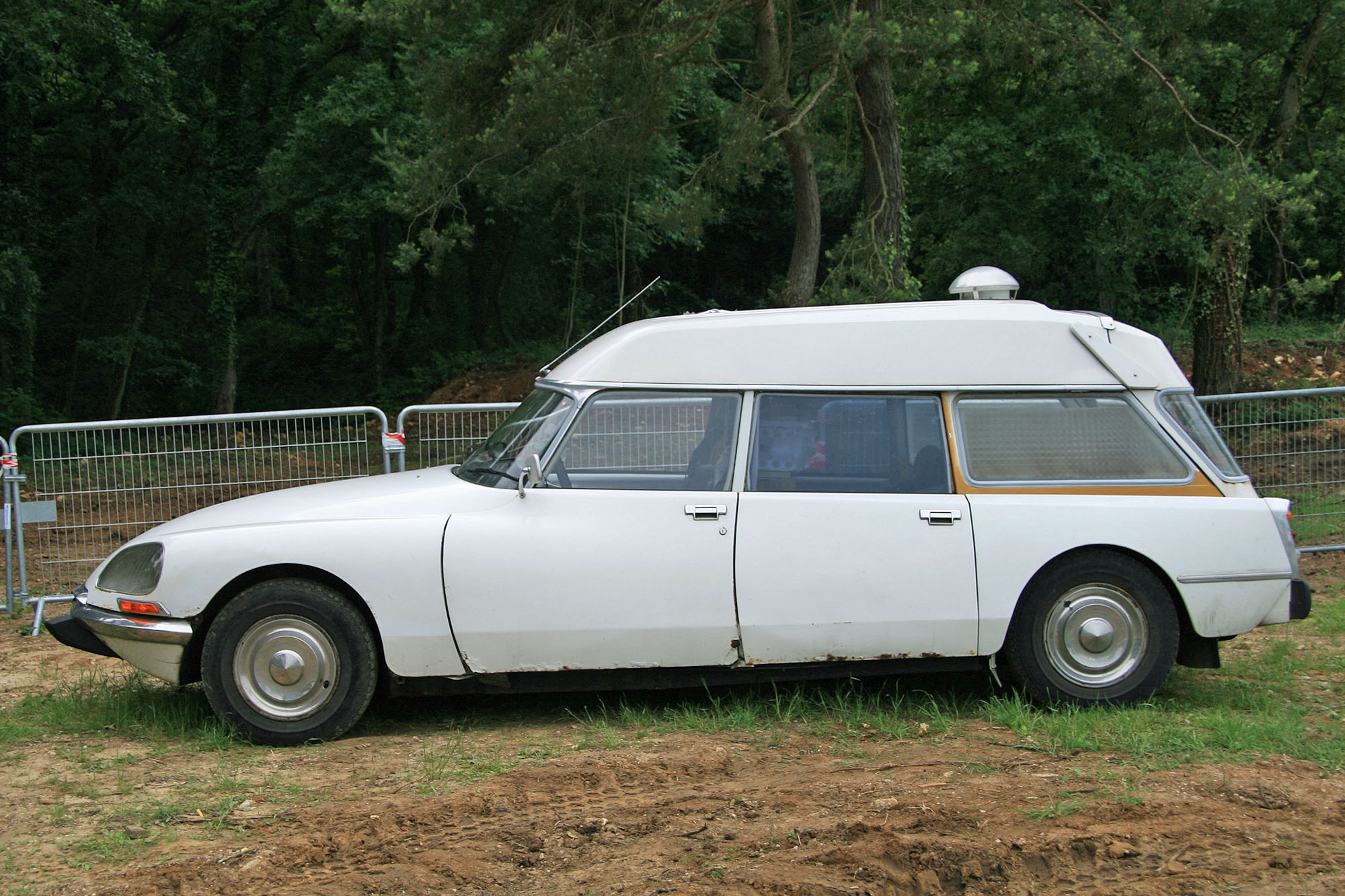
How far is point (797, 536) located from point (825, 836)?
165cm

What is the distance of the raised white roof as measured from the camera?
5441 mm

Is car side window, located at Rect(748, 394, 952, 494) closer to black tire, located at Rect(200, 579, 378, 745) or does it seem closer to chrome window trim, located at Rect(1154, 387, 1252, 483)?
chrome window trim, located at Rect(1154, 387, 1252, 483)

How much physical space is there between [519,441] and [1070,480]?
2786 mm

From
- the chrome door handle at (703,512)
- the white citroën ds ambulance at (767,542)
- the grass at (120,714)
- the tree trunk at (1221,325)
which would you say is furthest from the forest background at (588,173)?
the grass at (120,714)

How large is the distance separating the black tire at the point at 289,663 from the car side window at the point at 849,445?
2.12 metres

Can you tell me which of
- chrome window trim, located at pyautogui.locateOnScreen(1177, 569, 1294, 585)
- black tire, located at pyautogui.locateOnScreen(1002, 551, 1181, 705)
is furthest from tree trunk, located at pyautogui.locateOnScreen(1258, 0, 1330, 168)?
black tire, located at pyautogui.locateOnScreen(1002, 551, 1181, 705)

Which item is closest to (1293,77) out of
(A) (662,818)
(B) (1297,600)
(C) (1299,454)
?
(C) (1299,454)

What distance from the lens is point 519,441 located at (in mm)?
5492

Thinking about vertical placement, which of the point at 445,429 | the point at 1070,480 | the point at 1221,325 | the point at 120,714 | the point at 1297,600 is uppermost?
the point at 1221,325

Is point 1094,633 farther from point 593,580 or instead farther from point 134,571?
point 134,571

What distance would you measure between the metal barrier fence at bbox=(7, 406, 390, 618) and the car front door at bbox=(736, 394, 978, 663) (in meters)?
3.91

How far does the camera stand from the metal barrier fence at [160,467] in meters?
8.26

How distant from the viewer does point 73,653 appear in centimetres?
738

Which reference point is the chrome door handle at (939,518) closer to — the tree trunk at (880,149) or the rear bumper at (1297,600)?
the rear bumper at (1297,600)
